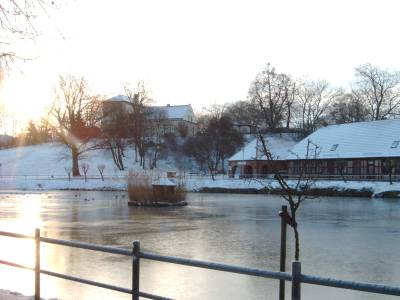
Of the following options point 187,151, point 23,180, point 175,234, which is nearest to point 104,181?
point 23,180

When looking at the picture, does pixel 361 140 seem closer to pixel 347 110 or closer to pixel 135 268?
pixel 347 110

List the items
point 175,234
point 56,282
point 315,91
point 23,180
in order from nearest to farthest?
point 56,282, point 175,234, point 23,180, point 315,91

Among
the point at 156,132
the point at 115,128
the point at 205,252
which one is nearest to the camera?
the point at 205,252

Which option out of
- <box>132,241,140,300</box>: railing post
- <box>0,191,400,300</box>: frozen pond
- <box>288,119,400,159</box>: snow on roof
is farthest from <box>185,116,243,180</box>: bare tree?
<box>132,241,140,300</box>: railing post

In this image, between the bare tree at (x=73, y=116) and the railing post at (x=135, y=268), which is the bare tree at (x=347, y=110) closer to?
the bare tree at (x=73, y=116)

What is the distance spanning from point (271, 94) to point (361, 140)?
83.6ft

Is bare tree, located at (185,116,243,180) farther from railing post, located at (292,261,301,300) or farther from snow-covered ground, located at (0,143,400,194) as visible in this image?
railing post, located at (292,261,301,300)

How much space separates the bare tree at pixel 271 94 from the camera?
284 ft

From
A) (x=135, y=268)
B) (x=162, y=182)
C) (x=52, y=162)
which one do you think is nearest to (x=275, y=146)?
(x=52, y=162)

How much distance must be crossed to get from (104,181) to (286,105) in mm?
37757

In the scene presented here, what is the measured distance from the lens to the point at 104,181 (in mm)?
65938

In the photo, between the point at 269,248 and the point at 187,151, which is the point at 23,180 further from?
the point at 269,248

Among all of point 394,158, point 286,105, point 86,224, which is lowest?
point 86,224

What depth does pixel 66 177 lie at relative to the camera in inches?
2987
